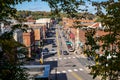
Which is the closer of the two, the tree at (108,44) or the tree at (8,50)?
the tree at (8,50)

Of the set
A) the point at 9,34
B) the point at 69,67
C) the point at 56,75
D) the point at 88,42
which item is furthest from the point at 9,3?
the point at 69,67

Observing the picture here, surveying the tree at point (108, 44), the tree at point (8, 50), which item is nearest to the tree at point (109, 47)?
the tree at point (108, 44)

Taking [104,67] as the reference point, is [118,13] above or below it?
above

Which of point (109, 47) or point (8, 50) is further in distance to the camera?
point (109, 47)

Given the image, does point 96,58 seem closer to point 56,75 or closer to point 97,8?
point 97,8

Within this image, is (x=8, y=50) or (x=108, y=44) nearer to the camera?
(x=8, y=50)

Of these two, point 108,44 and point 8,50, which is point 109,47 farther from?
point 8,50

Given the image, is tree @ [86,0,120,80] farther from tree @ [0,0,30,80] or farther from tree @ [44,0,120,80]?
tree @ [0,0,30,80]

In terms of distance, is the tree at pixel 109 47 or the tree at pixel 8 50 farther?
the tree at pixel 109 47

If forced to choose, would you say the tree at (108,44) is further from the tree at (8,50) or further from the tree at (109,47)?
the tree at (8,50)

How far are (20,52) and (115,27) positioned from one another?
4076 millimetres

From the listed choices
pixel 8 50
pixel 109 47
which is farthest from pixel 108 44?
pixel 8 50

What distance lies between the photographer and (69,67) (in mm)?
66812

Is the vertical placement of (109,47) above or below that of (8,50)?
below
